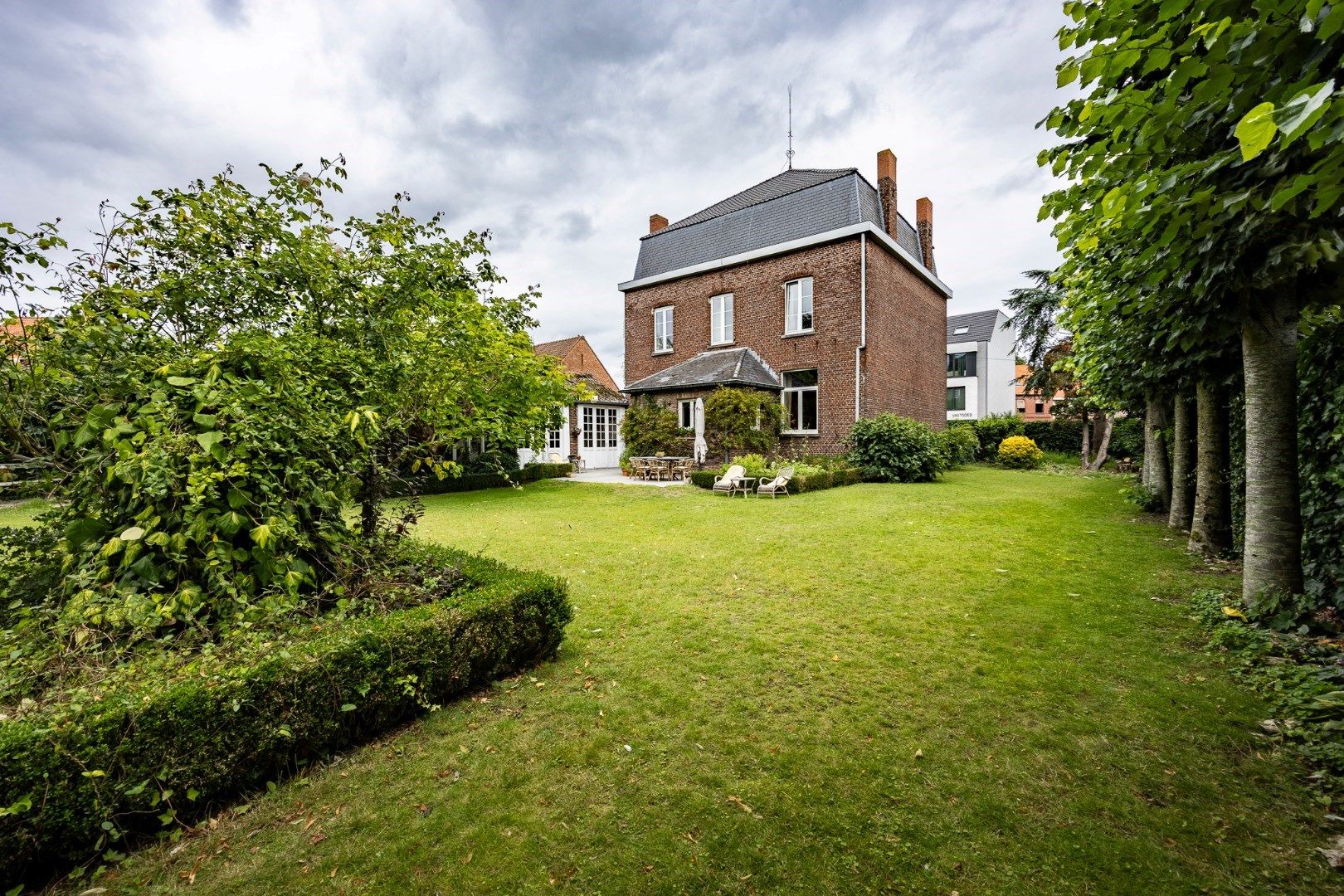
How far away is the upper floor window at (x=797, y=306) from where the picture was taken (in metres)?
17.7

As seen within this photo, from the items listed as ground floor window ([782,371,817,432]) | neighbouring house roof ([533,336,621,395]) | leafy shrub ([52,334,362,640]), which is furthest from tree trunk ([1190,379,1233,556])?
neighbouring house roof ([533,336,621,395])

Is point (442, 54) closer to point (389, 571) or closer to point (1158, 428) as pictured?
point (389, 571)

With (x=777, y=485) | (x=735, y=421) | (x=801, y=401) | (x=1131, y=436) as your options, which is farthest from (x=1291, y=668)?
(x=1131, y=436)

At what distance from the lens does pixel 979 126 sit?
862 centimetres

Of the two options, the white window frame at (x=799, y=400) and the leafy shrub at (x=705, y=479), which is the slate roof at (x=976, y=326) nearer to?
the white window frame at (x=799, y=400)

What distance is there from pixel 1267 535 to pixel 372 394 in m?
7.54

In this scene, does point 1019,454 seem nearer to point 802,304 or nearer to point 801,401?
point 801,401

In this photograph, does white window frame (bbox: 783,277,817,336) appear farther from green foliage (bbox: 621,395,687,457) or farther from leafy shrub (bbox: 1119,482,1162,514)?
leafy shrub (bbox: 1119,482,1162,514)

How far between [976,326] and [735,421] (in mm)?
29881

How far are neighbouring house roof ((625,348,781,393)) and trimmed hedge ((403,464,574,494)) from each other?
13.7ft

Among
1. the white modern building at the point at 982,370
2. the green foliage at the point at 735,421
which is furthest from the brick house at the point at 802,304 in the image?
the white modern building at the point at 982,370

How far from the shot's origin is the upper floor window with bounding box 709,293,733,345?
19469mm

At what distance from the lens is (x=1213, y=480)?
6.46m

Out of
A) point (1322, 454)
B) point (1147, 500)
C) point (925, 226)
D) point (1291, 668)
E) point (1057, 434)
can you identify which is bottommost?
point (1291, 668)
